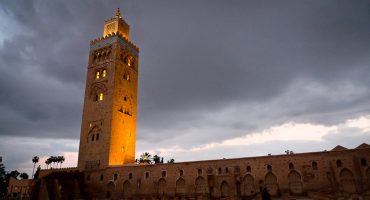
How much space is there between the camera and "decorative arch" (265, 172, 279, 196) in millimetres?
27156

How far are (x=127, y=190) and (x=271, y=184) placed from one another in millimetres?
17066

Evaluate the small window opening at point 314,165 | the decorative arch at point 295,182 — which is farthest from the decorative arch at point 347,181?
the decorative arch at point 295,182

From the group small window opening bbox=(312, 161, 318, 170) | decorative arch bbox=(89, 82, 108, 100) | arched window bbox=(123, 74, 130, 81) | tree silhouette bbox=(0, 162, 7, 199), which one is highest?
arched window bbox=(123, 74, 130, 81)

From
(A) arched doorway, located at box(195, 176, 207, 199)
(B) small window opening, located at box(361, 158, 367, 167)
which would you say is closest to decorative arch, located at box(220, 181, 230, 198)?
(A) arched doorway, located at box(195, 176, 207, 199)

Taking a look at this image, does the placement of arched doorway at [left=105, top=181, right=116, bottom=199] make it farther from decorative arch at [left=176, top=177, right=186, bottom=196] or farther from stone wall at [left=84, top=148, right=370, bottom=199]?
Result: decorative arch at [left=176, top=177, right=186, bottom=196]

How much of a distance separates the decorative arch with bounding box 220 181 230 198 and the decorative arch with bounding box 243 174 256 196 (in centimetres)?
181

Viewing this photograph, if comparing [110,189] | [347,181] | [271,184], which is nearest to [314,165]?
[347,181]

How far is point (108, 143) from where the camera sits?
3741 centimetres

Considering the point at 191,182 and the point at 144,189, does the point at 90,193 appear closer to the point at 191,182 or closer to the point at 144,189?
the point at 144,189

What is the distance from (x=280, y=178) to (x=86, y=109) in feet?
93.3

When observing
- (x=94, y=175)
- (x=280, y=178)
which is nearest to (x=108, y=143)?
(x=94, y=175)

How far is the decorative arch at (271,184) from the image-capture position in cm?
2716

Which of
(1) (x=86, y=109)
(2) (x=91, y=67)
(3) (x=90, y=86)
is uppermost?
(2) (x=91, y=67)

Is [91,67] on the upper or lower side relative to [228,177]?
upper
